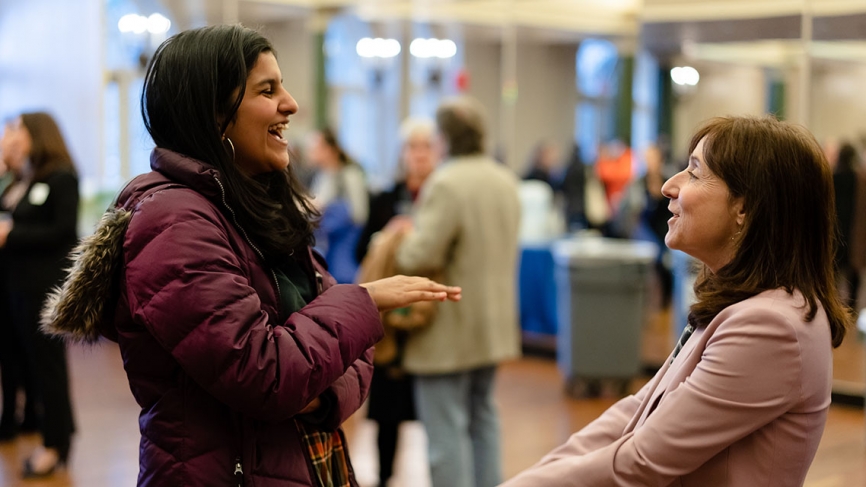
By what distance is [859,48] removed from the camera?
6.41 metres

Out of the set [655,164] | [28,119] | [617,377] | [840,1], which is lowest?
[617,377]

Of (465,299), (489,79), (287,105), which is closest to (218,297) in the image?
(287,105)

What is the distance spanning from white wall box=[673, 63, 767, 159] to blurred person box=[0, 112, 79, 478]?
4.45m

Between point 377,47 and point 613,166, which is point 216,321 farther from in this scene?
point 377,47

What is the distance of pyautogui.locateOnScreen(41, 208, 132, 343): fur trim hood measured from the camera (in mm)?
1616

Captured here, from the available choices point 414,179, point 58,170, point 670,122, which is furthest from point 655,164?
point 58,170

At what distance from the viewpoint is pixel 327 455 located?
1805 mm

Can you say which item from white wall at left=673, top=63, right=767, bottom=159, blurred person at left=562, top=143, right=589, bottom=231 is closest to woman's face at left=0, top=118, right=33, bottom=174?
white wall at left=673, top=63, right=767, bottom=159

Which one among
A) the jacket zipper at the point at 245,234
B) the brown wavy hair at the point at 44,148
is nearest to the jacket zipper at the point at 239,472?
the jacket zipper at the point at 245,234

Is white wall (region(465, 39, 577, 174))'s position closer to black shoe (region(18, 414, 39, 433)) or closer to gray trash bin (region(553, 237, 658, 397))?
gray trash bin (region(553, 237, 658, 397))

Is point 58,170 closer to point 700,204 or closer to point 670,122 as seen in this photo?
point 700,204

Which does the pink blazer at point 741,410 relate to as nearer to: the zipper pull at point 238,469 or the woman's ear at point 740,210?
the woman's ear at point 740,210

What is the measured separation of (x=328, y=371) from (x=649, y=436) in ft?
1.80

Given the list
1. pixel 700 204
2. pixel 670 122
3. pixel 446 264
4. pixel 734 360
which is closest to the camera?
pixel 734 360
